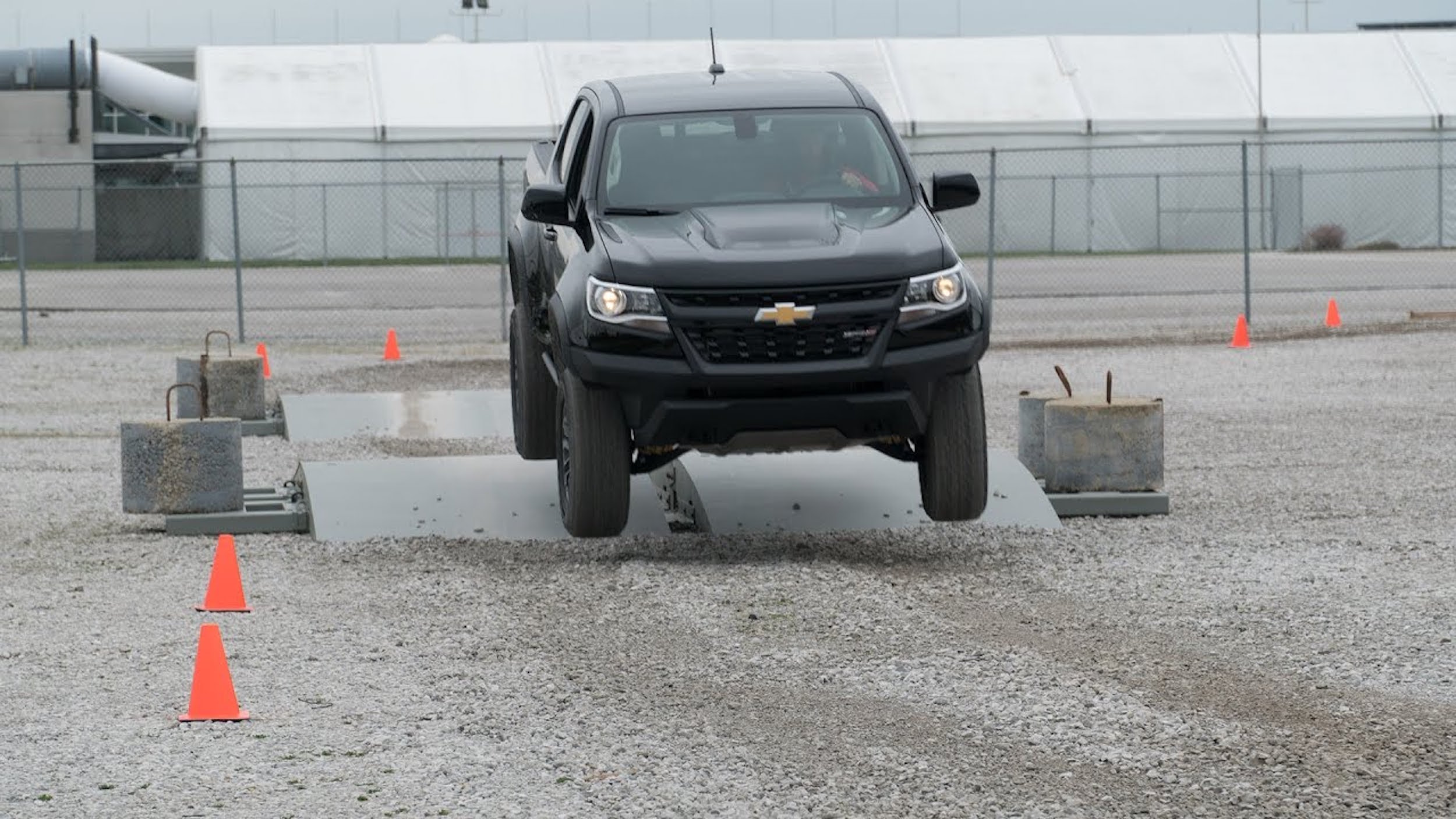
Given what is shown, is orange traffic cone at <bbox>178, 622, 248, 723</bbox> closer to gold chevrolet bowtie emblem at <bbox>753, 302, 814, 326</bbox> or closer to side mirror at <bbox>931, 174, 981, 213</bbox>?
gold chevrolet bowtie emblem at <bbox>753, 302, 814, 326</bbox>

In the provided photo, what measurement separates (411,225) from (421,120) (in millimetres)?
2169

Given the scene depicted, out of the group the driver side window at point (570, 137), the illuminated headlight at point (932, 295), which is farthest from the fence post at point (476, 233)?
the illuminated headlight at point (932, 295)

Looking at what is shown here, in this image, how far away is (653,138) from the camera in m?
9.73

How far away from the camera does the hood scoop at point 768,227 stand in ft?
28.9

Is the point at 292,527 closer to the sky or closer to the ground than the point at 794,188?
closer to the ground

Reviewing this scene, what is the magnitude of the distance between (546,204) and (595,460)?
125cm

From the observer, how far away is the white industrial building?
40500mm

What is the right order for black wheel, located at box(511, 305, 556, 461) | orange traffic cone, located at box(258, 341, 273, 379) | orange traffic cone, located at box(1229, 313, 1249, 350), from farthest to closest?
orange traffic cone, located at box(1229, 313, 1249, 350), orange traffic cone, located at box(258, 341, 273, 379), black wheel, located at box(511, 305, 556, 461)

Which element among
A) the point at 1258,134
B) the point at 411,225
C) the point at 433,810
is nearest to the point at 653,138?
the point at 433,810

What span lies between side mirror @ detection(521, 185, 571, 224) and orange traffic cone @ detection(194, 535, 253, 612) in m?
2.09

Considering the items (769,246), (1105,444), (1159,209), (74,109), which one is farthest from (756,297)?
(74,109)

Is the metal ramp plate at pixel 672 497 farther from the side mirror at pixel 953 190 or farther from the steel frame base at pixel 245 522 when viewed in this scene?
A: the side mirror at pixel 953 190

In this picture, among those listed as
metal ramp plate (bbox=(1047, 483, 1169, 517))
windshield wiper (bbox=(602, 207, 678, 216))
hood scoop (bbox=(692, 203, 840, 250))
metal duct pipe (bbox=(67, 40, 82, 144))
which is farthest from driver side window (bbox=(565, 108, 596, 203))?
metal duct pipe (bbox=(67, 40, 82, 144))

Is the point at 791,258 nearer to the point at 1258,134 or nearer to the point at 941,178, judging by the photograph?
the point at 941,178
